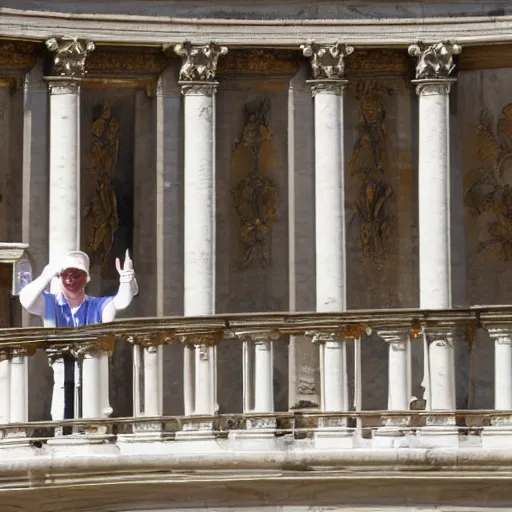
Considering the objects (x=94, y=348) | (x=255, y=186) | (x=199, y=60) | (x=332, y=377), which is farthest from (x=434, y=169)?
(x=94, y=348)

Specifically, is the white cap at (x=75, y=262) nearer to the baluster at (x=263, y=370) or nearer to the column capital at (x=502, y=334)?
the baluster at (x=263, y=370)

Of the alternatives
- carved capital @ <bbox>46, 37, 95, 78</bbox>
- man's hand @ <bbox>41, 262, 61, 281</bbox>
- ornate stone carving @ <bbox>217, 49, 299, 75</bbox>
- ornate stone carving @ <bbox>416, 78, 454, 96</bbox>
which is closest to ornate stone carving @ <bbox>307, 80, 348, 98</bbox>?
ornate stone carving @ <bbox>217, 49, 299, 75</bbox>

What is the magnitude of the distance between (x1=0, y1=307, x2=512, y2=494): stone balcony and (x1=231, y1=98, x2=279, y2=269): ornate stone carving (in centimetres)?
1727

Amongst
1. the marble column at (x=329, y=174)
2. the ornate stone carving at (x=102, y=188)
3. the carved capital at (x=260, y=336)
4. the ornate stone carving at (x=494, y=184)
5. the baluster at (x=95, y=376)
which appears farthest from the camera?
the ornate stone carving at (x=494, y=184)

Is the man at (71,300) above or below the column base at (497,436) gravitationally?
above

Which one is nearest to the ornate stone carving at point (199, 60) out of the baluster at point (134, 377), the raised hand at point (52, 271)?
the raised hand at point (52, 271)

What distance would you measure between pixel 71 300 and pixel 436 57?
13.3 metres

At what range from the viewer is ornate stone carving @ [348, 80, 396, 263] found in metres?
54.4

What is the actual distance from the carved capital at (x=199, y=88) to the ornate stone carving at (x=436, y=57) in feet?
11.5

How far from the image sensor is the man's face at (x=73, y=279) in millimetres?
42219

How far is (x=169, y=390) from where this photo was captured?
50531 mm

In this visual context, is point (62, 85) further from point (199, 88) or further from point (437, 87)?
point (437, 87)

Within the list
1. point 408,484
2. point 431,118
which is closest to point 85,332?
point 408,484

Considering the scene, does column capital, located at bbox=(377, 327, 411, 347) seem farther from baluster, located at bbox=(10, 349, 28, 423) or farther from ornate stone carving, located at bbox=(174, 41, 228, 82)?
ornate stone carving, located at bbox=(174, 41, 228, 82)
